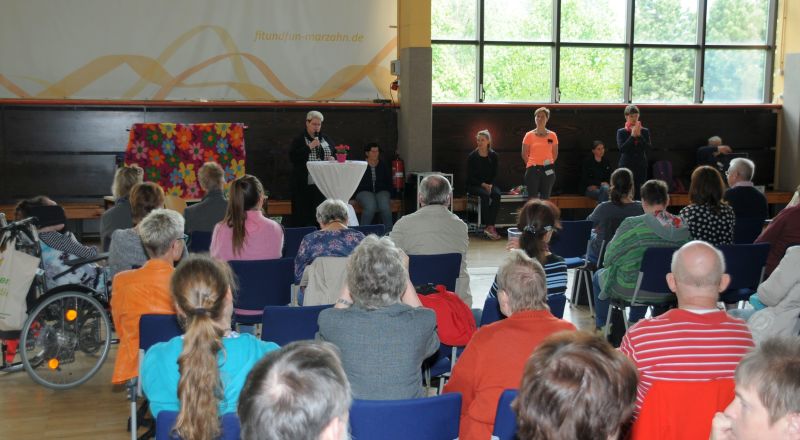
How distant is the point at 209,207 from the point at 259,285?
155 cm

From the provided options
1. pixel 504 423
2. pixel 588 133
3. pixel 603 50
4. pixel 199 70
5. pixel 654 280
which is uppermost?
pixel 603 50

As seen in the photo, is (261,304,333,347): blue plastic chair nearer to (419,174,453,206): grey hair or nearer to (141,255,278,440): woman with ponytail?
(141,255,278,440): woman with ponytail

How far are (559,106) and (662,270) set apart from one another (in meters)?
7.38

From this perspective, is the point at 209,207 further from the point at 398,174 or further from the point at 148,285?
the point at 398,174

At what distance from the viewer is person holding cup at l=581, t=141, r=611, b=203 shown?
486 inches

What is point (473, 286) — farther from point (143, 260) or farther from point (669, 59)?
point (669, 59)

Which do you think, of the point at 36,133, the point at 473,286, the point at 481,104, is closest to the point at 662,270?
the point at 473,286

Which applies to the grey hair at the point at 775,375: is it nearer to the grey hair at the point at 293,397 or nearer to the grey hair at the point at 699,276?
the grey hair at the point at 293,397

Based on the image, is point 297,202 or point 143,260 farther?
point 297,202

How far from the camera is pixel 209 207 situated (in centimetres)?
662

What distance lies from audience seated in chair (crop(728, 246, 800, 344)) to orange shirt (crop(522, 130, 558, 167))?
7.13m

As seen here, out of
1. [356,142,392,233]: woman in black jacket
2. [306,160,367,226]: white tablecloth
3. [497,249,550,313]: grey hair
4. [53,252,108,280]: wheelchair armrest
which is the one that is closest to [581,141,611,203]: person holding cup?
[356,142,392,233]: woman in black jacket

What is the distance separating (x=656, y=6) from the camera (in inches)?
514

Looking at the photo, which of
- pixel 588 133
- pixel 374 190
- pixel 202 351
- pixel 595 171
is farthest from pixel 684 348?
pixel 588 133
